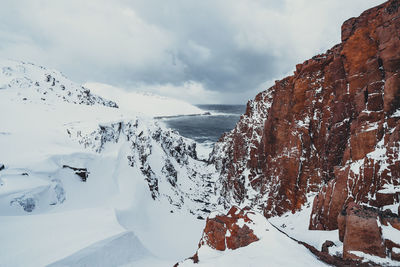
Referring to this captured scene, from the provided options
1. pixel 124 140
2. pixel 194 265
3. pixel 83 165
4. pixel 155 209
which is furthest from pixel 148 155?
pixel 194 265

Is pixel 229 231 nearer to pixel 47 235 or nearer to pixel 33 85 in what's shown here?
pixel 47 235

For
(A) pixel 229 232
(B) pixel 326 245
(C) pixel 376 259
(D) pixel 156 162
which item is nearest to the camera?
(C) pixel 376 259

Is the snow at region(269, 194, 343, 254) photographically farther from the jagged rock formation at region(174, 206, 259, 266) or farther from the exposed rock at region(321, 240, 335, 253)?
the jagged rock formation at region(174, 206, 259, 266)

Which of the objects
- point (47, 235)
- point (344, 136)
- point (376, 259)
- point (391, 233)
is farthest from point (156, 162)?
point (391, 233)

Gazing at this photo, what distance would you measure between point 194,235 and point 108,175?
1622 cm

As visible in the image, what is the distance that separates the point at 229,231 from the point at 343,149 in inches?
614

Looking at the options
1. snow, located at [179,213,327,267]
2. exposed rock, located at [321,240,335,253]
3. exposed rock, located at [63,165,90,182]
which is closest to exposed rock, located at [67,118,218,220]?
exposed rock, located at [63,165,90,182]

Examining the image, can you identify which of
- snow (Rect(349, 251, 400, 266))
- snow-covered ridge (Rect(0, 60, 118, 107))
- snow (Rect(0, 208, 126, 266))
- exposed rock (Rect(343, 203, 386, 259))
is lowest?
snow (Rect(0, 208, 126, 266))

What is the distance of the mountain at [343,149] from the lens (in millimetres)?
9692

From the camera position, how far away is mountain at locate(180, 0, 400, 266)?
969cm

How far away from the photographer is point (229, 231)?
1185 cm

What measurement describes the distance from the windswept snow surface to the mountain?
386 centimetres

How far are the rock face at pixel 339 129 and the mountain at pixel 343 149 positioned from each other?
0.21 feet

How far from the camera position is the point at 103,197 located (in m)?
23.1
